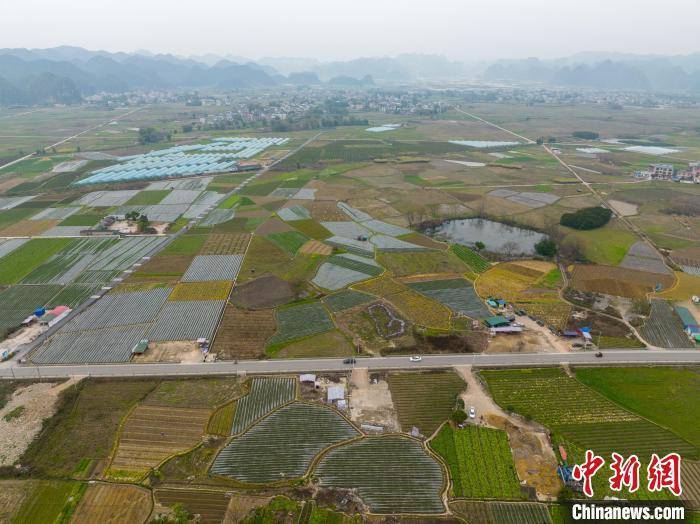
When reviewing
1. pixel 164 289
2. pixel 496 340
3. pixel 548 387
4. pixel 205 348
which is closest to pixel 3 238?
pixel 164 289

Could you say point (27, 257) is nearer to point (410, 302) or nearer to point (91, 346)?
point (91, 346)

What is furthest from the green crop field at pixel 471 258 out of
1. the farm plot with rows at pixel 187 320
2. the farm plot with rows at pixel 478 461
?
the farm plot with rows at pixel 187 320

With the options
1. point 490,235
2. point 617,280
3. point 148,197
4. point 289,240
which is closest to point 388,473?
point 617,280

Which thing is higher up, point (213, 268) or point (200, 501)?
point (200, 501)

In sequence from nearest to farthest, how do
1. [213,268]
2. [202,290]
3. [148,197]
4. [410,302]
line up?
[410,302]
[202,290]
[213,268]
[148,197]

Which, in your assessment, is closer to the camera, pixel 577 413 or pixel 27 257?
pixel 577 413

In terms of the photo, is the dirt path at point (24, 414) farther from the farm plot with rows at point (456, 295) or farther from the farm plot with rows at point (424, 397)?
the farm plot with rows at point (456, 295)

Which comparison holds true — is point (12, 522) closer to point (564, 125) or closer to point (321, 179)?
point (321, 179)
